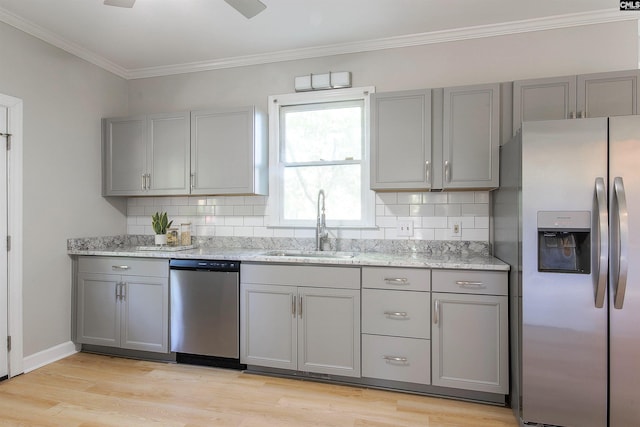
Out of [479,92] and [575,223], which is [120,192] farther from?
[575,223]

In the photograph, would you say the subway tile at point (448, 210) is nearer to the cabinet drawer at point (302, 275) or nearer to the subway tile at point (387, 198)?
the subway tile at point (387, 198)

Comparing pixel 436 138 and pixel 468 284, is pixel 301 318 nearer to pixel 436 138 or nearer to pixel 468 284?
pixel 468 284

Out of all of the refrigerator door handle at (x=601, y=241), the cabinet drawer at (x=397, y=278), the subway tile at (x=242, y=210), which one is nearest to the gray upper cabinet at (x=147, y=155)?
the subway tile at (x=242, y=210)

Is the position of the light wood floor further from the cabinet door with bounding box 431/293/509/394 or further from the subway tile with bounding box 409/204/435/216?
the subway tile with bounding box 409/204/435/216

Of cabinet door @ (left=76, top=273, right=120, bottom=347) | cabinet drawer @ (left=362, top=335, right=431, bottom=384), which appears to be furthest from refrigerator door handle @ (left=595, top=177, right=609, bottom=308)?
cabinet door @ (left=76, top=273, right=120, bottom=347)

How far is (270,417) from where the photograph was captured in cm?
225

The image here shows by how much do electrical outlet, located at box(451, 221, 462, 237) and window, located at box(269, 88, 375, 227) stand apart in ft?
2.20

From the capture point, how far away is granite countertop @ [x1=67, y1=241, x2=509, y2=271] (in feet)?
8.03

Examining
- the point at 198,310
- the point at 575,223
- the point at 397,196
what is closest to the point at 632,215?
the point at 575,223

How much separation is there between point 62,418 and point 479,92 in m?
3.49

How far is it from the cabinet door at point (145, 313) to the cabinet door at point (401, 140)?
6.42 ft

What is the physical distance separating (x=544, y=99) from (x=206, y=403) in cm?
309

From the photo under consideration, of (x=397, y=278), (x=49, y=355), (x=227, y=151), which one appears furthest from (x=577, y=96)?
(x=49, y=355)

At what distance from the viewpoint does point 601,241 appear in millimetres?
1928
